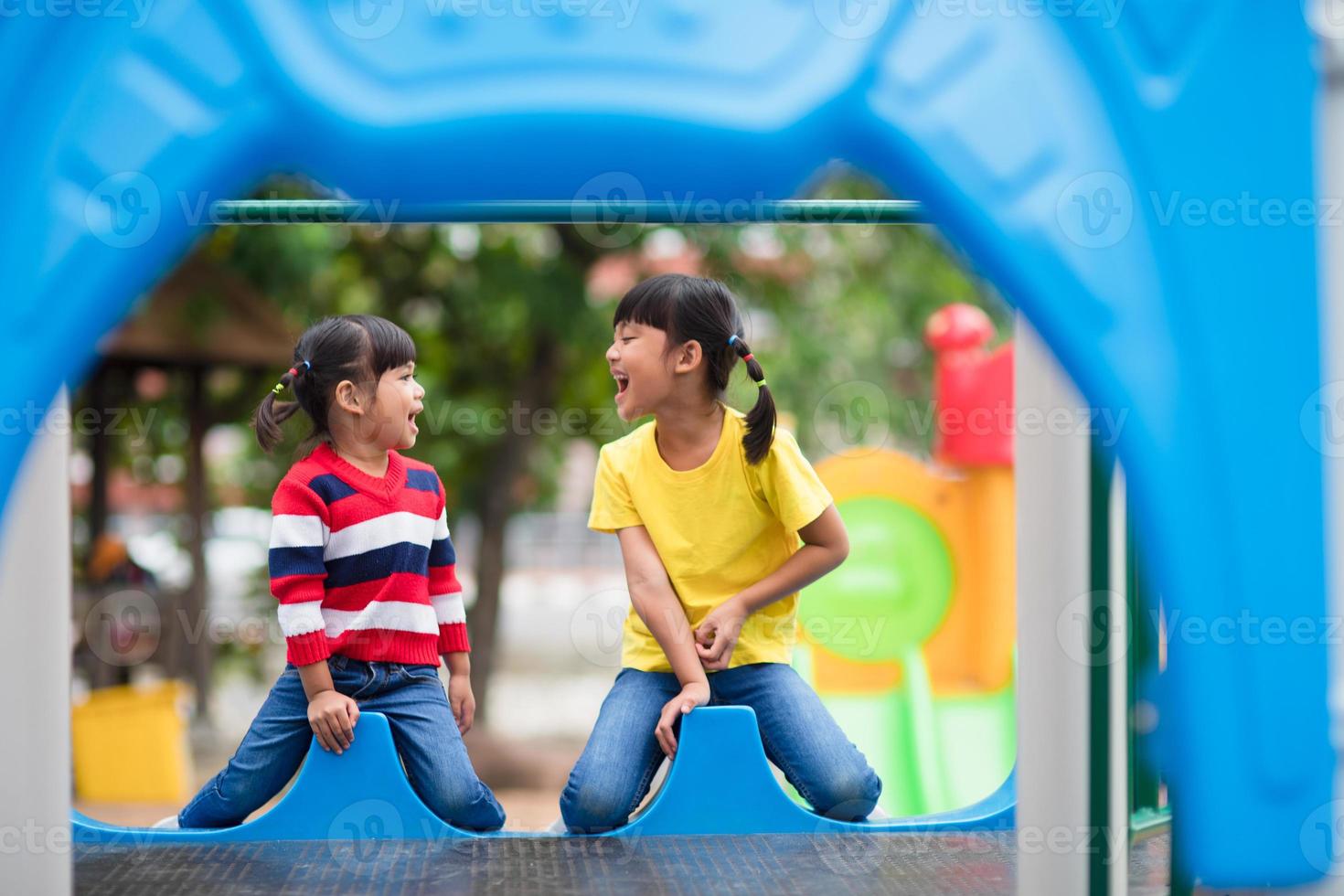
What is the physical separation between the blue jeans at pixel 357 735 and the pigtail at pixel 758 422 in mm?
552

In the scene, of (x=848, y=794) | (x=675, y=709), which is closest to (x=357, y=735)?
(x=675, y=709)

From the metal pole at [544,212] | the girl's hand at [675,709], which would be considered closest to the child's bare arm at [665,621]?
the girl's hand at [675,709]

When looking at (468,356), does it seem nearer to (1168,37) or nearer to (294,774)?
(294,774)

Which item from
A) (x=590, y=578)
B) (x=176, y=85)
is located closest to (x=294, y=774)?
(x=176, y=85)

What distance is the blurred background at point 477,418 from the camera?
352 cm

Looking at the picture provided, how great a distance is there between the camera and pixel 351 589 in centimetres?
171

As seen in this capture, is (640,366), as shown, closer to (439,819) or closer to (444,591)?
(444,591)

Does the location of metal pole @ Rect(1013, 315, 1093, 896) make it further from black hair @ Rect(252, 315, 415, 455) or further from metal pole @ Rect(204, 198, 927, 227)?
black hair @ Rect(252, 315, 415, 455)

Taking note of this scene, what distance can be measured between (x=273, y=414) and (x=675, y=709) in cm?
67

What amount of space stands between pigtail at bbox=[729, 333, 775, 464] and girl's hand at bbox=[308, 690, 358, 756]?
2.08ft

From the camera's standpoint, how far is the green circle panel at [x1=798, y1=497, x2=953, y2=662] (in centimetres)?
338

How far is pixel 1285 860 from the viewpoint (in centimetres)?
98

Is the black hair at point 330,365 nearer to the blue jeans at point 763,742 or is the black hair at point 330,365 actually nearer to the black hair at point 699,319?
the black hair at point 699,319

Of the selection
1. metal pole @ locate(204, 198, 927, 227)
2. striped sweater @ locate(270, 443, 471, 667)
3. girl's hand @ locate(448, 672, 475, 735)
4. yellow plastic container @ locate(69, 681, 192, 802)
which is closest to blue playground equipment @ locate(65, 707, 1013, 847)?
striped sweater @ locate(270, 443, 471, 667)
